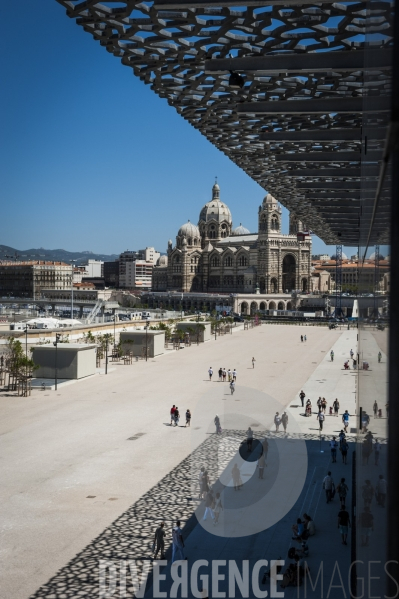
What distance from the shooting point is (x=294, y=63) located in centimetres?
761

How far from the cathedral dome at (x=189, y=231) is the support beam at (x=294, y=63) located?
94.3m

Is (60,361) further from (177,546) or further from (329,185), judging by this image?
(177,546)

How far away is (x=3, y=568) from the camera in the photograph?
27.0 feet

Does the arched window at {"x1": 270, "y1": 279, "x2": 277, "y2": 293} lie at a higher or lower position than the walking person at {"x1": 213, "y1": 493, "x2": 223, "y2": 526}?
higher

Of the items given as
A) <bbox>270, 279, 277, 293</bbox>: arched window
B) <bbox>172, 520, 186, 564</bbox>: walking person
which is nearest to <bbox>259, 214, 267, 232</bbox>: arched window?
<bbox>270, 279, 277, 293</bbox>: arched window

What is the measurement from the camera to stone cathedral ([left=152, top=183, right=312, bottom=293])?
285 feet

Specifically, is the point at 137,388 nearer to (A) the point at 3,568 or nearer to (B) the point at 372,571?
(A) the point at 3,568

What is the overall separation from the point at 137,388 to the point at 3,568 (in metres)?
15.8

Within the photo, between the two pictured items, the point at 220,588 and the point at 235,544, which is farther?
the point at 235,544

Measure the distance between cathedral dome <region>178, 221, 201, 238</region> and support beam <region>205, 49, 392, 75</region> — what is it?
309 ft

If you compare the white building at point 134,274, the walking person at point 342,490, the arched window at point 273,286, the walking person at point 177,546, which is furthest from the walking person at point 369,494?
the white building at point 134,274

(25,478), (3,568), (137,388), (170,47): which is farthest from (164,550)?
(137,388)

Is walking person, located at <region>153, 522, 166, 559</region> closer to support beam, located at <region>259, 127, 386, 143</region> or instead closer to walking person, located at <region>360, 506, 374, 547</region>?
walking person, located at <region>360, 506, 374, 547</region>

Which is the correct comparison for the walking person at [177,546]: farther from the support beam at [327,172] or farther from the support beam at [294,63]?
the support beam at [327,172]
